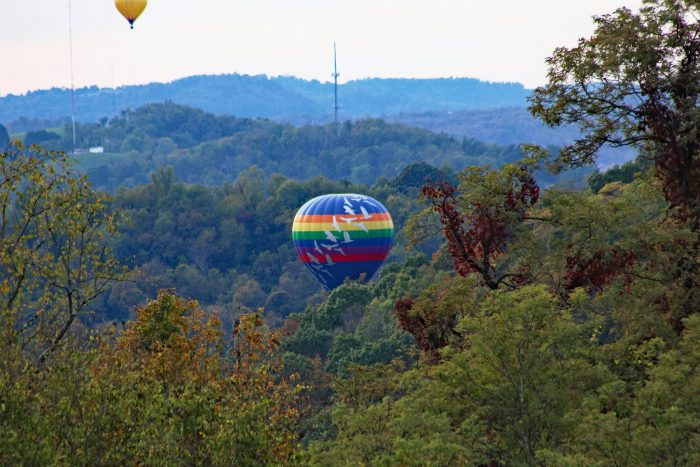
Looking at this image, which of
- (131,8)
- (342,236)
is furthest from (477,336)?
(342,236)

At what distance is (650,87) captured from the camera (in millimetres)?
25969

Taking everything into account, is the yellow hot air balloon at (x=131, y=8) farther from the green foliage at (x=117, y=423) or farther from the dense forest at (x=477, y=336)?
the green foliage at (x=117, y=423)

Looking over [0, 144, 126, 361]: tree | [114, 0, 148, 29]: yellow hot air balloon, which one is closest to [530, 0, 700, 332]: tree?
[0, 144, 126, 361]: tree

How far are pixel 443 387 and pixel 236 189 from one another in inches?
6239

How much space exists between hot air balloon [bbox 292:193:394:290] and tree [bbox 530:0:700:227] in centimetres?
5898

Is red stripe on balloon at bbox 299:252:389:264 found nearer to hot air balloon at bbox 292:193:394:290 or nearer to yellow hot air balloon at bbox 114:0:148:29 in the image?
hot air balloon at bbox 292:193:394:290

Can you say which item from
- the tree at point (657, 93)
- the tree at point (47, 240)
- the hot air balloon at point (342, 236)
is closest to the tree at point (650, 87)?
the tree at point (657, 93)

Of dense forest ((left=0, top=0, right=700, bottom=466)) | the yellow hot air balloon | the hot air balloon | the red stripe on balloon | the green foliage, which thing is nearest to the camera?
the green foliage

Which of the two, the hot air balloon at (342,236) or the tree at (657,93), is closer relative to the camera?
the tree at (657,93)

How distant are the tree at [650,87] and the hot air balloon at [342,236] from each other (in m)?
59.0

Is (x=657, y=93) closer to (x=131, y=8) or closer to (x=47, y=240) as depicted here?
(x=47, y=240)

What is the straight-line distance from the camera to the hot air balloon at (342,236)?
86.4 metres

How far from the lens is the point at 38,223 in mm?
22609

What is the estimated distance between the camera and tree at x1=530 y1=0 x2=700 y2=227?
84.8ft
